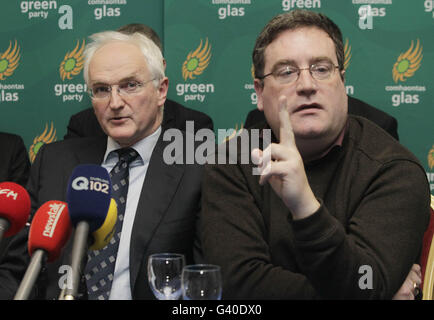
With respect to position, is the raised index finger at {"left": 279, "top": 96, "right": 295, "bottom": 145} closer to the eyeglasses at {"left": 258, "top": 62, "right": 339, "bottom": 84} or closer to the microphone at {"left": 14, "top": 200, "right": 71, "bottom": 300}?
the eyeglasses at {"left": 258, "top": 62, "right": 339, "bottom": 84}

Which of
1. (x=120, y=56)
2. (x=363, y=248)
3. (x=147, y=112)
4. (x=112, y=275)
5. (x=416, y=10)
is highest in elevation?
(x=416, y=10)

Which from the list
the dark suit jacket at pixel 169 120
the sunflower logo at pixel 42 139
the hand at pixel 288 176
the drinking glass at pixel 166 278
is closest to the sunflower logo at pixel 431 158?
the dark suit jacket at pixel 169 120

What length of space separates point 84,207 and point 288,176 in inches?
19.3

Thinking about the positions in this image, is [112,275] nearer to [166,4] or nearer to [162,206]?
[162,206]

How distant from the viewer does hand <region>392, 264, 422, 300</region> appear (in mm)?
1508

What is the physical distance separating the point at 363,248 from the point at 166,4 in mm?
3189

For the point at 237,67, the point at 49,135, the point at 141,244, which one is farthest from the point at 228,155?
the point at 49,135

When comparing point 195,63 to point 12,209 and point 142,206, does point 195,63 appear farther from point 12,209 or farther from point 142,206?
point 12,209

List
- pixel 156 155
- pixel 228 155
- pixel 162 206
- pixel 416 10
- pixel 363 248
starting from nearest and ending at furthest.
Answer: pixel 363 248 → pixel 228 155 → pixel 162 206 → pixel 156 155 → pixel 416 10

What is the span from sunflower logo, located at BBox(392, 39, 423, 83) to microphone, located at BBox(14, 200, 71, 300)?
11.6ft

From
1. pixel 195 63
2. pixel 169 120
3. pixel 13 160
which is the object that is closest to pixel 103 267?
pixel 169 120

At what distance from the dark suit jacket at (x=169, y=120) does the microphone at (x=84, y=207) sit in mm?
2609

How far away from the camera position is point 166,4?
4.18 meters

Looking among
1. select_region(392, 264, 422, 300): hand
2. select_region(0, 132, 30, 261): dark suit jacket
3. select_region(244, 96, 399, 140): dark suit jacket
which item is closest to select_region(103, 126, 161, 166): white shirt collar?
select_region(392, 264, 422, 300): hand
